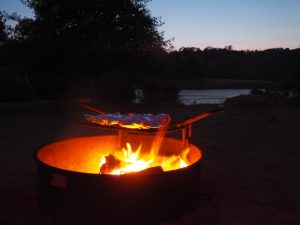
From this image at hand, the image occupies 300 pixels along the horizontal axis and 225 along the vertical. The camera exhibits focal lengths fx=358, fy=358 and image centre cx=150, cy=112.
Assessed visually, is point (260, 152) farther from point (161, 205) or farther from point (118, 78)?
point (118, 78)

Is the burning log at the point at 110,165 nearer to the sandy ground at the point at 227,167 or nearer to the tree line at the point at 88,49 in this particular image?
the sandy ground at the point at 227,167

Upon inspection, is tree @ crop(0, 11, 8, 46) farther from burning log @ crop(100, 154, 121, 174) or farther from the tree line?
burning log @ crop(100, 154, 121, 174)

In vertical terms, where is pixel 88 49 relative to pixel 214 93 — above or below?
above

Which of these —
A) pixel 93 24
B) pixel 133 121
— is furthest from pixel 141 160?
pixel 93 24

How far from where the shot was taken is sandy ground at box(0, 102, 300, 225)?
339 centimetres

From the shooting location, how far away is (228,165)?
5.09 m

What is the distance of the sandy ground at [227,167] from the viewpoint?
3.39 metres

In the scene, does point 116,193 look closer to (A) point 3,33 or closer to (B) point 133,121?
(B) point 133,121

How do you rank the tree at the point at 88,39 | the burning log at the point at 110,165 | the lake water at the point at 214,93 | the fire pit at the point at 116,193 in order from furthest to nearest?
the lake water at the point at 214,93
the tree at the point at 88,39
the burning log at the point at 110,165
the fire pit at the point at 116,193

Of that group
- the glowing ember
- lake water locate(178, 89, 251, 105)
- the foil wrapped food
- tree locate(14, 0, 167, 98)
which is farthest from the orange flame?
lake water locate(178, 89, 251, 105)

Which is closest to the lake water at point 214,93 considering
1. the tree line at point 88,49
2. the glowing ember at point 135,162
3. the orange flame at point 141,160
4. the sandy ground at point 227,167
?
the tree line at point 88,49

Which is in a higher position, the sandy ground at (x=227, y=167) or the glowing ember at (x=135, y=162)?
the glowing ember at (x=135, y=162)

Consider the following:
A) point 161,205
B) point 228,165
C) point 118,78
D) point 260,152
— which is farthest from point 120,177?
point 118,78

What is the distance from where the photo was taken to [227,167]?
4.99 meters
